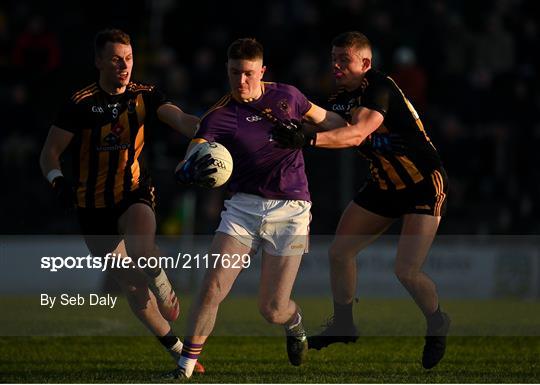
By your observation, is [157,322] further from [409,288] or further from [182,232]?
[182,232]

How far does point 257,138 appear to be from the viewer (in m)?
9.03

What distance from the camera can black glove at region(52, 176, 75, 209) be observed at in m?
9.17

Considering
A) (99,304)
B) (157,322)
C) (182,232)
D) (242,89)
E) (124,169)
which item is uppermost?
(242,89)

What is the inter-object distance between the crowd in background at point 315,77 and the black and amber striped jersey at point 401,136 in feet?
19.4

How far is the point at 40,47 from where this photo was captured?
54.3ft

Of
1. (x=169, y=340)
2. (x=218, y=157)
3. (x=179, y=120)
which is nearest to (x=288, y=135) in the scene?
(x=218, y=157)

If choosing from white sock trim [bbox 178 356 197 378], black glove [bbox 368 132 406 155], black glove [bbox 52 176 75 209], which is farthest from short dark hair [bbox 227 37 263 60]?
white sock trim [bbox 178 356 197 378]

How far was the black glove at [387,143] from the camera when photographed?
972 cm

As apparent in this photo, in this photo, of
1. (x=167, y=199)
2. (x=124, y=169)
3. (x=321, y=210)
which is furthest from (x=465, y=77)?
(x=124, y=169)

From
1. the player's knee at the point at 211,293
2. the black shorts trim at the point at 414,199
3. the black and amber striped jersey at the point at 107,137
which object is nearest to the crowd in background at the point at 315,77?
the black shorts trim at the point at 414,199

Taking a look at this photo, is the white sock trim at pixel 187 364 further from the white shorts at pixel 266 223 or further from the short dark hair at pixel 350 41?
the short dark hair at pixel 350 41

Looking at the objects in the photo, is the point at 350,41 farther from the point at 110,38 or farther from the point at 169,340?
the point at 169,340

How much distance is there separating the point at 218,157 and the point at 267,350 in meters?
2.78

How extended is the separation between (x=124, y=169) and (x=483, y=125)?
848 centimetres
